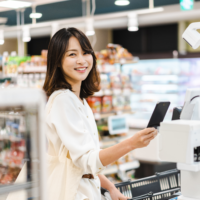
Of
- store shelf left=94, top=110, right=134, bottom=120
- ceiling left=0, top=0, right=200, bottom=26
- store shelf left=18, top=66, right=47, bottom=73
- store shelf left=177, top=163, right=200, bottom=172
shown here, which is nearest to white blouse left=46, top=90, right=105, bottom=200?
store shelf left=177, top=163, right=200, bottom=172

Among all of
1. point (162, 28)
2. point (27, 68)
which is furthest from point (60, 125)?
point (162, 28)

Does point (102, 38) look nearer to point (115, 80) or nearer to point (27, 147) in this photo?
point (115, 80)

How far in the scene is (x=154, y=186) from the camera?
87.9 inches

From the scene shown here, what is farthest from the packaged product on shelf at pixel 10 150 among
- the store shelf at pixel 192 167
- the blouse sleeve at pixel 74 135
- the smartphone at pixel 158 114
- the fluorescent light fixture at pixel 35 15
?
the fluorescent light fixture at pixel 35 15

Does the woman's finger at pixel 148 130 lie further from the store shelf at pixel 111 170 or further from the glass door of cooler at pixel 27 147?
the store shelf at pixel 111 170

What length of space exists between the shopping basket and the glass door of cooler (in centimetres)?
126

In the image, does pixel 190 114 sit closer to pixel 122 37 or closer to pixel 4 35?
pixel 4 35

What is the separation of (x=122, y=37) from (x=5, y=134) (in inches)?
332

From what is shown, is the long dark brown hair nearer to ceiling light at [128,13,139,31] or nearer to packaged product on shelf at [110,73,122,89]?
ceiling light at [128,13,139,31]

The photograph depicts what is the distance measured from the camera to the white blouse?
144 centimetres

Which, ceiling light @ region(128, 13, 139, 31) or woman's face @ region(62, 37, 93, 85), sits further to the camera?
ceiling light @ region(128, 13, 139, 31)

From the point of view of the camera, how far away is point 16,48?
269 inches

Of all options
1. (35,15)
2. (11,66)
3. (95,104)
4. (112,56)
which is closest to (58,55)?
(95,104)

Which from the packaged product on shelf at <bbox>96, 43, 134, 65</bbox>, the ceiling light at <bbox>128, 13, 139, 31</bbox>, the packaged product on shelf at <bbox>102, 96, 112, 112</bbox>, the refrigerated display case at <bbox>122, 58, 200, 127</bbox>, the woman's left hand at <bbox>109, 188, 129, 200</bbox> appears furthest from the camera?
the refrigerated display case at <bbox>122, 58, 200, 127</bbox>
